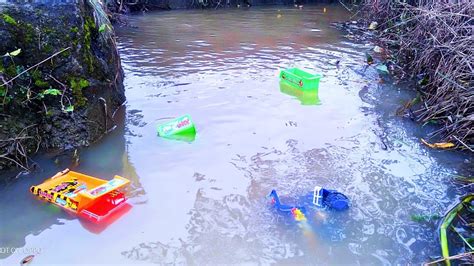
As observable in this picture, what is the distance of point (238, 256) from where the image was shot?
7.35 feet

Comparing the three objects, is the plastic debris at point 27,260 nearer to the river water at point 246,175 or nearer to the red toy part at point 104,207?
the river water at point 246,175

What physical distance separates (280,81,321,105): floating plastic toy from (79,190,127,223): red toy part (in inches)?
96.4

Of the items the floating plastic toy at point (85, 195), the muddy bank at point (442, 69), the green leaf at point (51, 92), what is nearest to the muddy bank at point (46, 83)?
the green leaf at point (51, 92)

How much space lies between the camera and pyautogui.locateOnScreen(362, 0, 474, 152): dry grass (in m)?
3.60

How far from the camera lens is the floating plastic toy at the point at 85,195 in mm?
2482

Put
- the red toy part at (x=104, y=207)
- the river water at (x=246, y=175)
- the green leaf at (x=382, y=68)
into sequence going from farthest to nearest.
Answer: the green leaf at (x=382, y=68)
the red toy part at (x=104, y=207)
the river water at (x=246, y=175)

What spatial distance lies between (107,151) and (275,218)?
160 centimetres

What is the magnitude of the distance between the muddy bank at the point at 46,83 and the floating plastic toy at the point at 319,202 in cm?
179

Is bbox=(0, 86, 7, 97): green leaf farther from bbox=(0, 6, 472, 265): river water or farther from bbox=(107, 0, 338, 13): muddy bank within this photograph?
bbox=(107, 0, 338, 13): muddy bank

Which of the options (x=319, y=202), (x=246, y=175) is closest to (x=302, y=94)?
(x=246, y=175)

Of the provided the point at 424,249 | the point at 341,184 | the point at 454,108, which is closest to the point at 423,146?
the point at 454,108

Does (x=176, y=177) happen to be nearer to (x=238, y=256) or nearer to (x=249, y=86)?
(x=238, y=256)

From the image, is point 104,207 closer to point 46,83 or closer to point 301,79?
point 46,83

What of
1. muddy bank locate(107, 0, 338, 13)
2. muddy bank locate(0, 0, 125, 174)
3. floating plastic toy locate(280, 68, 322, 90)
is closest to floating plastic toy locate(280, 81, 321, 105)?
floating plastic toy locate(280, 68, 322, 90)
